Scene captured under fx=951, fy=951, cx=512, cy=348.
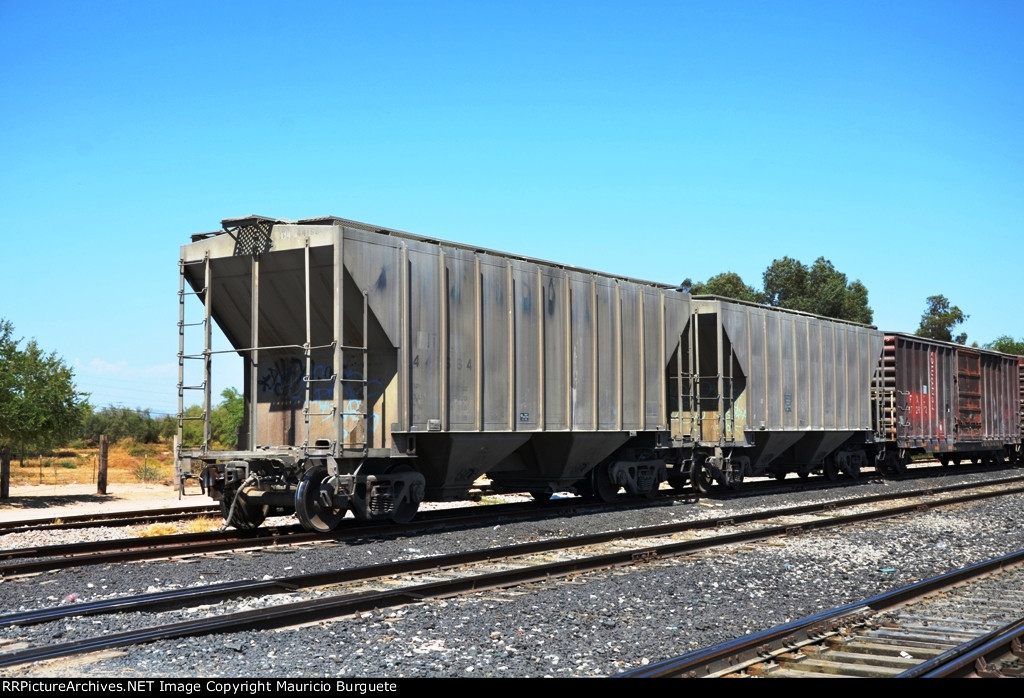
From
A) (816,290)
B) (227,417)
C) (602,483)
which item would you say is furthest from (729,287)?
(602,483)

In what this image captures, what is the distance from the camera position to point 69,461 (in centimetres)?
4562

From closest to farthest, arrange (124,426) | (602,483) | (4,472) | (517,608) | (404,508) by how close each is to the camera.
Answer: (517,608) < (404,508) < (602,483) < (4,472) < (124,426)

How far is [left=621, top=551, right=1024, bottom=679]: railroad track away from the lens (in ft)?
19.9

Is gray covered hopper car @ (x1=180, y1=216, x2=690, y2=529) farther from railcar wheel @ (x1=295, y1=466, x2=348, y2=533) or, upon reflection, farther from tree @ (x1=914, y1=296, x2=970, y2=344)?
tree @ (x1=914, y1=296, x2=970, y2=344)

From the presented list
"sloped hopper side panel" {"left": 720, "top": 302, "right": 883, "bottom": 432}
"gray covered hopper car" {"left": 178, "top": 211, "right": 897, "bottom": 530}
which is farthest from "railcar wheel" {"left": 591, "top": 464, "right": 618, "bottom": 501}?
"sloped hopper side panel" {"left": 720, "top": 302, "right": 883, "bottom": 432}

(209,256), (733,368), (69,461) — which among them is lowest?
(69,461)

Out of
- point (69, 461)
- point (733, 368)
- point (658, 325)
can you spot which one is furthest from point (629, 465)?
point (69, 461)

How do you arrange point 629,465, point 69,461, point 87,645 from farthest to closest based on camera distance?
point 69,461, point 629,465, point 87,645

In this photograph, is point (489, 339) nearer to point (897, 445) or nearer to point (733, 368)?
point (733, 368)

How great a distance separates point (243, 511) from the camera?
13.1 m

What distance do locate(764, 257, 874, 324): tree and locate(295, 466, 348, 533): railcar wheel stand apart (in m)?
60.7

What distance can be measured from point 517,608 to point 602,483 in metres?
10.1

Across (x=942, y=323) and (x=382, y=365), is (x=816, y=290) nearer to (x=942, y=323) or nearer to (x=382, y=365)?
(x=942, y=323)

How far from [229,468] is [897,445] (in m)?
20.0
